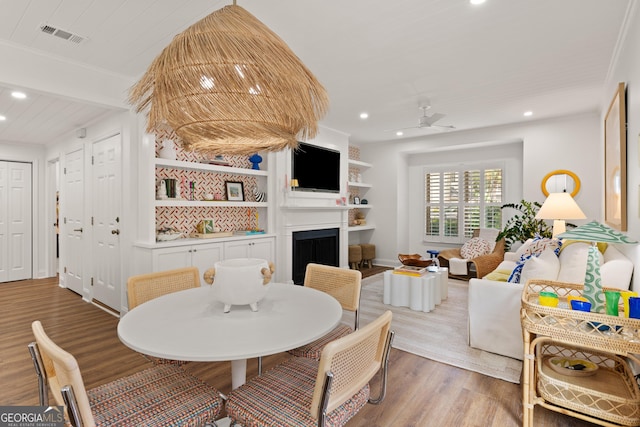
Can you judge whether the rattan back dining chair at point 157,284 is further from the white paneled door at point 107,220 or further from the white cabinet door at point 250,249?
the white paneled door at point 107,220

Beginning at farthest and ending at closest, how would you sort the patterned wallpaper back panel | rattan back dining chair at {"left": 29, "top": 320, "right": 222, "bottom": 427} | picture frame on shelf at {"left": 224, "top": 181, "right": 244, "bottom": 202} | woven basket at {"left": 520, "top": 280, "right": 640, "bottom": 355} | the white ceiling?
picture frame on shelf at {"left": 224, "top": 181, "right": 244, "bottom": 202} < the patterned wallpaper back panel < the white ceiling < woven basket at {"left": 520, "top": 280, "right": 640, "bottom": 355} < rattan back dining chair at {"left": 29, "top": 320, "right": 222, "bottom": 427}

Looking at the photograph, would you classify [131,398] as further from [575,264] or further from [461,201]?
[461,201]

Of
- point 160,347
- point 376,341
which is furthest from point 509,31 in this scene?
point 160,347

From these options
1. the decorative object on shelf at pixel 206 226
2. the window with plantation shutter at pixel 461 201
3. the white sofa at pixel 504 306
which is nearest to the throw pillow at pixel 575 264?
the white sofa at pixel 504 306

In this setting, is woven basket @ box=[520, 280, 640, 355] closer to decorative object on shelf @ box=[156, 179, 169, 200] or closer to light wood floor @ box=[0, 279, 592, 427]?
light wood floor @ box=[0, 279, 592, 427]

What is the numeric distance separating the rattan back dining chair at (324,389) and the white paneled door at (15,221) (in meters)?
6.32

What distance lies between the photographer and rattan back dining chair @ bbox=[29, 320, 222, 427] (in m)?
1.01

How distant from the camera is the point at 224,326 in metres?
1.43

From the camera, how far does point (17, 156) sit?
5582mm

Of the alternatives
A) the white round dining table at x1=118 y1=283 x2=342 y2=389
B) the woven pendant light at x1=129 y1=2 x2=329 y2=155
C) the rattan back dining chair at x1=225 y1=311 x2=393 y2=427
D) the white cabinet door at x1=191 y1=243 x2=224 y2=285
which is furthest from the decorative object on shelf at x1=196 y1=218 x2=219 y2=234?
the rattan back dining chair at x1=225 y1=311 x2=393 y2=427

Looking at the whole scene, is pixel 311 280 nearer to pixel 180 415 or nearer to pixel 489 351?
pixel 180 415

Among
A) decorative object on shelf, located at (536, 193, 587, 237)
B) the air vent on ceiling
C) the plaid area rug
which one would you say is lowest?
the plaid area rug

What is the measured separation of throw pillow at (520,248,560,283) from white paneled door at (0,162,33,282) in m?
7.31

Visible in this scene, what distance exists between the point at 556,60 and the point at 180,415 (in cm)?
396
